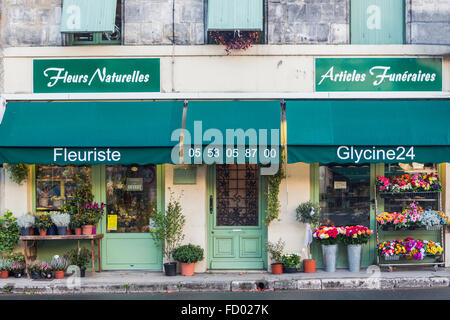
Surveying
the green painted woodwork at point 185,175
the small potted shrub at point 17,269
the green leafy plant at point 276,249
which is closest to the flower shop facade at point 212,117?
the green painted woodwork at point 185,175

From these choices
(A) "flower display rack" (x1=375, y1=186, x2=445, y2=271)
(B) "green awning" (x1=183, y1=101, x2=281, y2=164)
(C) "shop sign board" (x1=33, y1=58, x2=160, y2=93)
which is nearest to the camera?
(B) "green awning" (x1=183, y1=101, x2=281, y2=164)

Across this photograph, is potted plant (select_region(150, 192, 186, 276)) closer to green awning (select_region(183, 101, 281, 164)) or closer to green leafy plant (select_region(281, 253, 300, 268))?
green awning (select_region(183, 101, 281, 164))

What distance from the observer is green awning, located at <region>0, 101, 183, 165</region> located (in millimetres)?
10000

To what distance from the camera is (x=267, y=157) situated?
9.90 m

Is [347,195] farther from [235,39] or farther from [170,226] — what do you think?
[235,39]

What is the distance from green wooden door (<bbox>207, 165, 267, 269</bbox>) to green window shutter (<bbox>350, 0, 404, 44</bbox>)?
3394 mm

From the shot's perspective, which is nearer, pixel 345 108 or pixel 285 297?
pixel 285 297

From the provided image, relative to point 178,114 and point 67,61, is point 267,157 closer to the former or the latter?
point 178,114

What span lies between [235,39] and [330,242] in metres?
4.26

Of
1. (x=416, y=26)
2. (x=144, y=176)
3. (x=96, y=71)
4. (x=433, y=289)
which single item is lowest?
(x=433, y=289)

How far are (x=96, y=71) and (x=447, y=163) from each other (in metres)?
7.08

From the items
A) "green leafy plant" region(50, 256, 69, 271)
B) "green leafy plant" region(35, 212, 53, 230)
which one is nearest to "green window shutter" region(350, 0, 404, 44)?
"green leafy plant" region(35, 212, 53, 230)

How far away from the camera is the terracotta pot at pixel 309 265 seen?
10438mm

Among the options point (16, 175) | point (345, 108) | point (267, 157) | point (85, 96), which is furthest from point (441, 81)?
point (16, 175)
